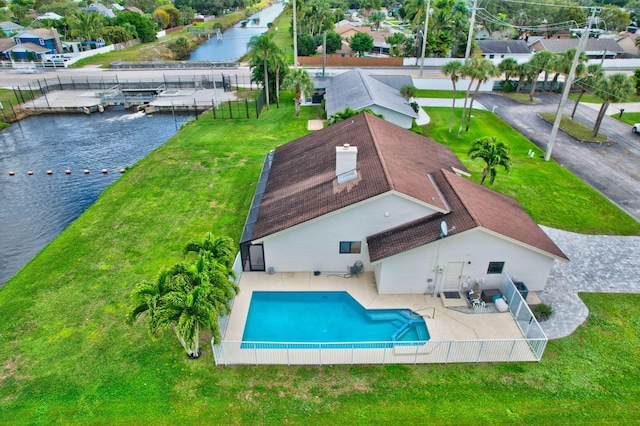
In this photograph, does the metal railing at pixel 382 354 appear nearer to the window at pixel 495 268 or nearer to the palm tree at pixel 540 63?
the window at pixel 495 268

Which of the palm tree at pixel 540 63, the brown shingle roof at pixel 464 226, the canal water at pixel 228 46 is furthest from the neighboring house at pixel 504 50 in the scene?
the brown shingle roof at pixel 464 226

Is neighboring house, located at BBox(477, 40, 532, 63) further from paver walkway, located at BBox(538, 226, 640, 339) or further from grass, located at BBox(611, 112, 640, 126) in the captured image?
paver walkway, located at BBox(538, 226, 640, 339)

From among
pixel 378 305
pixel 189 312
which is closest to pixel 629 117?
pixel 378 305

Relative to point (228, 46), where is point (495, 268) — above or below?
below

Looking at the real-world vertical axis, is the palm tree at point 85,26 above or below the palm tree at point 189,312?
above

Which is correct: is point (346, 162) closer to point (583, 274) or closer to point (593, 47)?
point (583, 274)

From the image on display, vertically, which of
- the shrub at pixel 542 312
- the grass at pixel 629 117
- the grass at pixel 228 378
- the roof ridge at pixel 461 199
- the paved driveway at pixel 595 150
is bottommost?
Result: the grass at pixel 228 378
